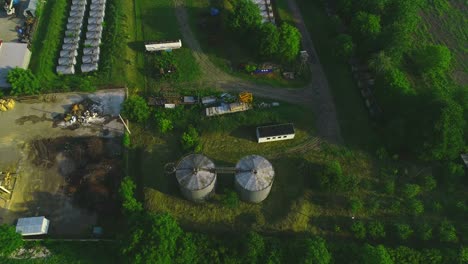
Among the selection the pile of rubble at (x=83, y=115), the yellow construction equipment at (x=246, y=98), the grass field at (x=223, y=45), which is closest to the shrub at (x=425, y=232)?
the grass field at (x=223, y=45)

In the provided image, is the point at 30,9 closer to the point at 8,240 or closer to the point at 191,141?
the point at 191,141

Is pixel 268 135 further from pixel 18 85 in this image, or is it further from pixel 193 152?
pixel 18 85

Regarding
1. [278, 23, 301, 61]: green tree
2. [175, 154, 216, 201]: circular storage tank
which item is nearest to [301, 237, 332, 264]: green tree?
[175, 154, 216, 201]: circular storage tank

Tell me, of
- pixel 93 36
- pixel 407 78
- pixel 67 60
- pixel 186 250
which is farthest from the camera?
pixel 93 36

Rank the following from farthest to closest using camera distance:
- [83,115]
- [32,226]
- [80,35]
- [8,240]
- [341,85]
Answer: [80,35]
[341,85]
[83,115]
[32,226]
[8,240]

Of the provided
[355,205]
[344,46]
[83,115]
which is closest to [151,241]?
[83,115]

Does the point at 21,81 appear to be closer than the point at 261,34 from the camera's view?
Yes

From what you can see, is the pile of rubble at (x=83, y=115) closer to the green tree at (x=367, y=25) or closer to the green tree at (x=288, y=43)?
the green tree at (x=288, y=43)
